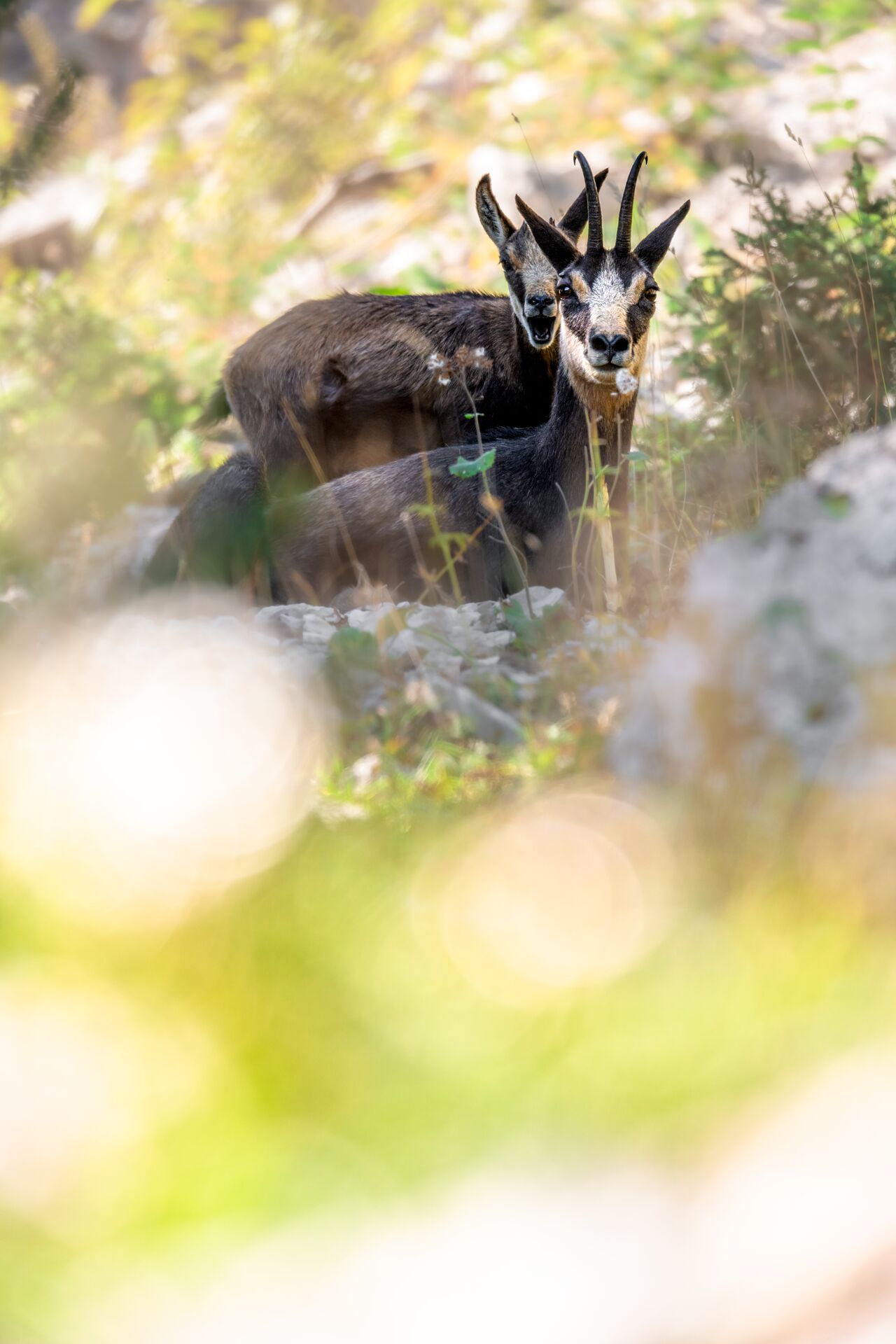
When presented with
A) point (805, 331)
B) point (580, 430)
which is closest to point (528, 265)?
point (805, 331)

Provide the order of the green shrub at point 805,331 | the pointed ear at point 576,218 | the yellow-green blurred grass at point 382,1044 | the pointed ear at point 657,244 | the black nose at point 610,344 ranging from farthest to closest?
1. the pointed ear at point 576,218
2. the green shrub at point 805,331
3. the pointed ear at point 657,244
4. the black nose at point 610,344
5. the yellow-green blurred grass at point 382,1044

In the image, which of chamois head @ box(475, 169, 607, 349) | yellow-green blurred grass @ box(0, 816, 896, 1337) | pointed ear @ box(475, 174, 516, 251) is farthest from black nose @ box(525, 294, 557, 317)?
yellow-green blurred grass @ box(0, 816, 896, 1337)

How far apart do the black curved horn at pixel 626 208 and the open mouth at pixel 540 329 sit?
118 cm

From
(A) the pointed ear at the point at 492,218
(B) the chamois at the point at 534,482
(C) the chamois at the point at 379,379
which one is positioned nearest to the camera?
(B) the chamois at the point at 534,482

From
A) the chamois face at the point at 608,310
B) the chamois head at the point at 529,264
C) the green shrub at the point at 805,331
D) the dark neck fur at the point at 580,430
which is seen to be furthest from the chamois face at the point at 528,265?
the chamois face at the point at 608,310

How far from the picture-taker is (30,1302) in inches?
85.9

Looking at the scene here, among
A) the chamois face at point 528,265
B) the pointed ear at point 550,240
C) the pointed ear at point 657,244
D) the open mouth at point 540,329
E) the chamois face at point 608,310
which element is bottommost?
the chamois face at point 608,310

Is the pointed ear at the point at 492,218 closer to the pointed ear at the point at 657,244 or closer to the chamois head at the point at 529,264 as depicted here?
the chamois head at the point at 529,264

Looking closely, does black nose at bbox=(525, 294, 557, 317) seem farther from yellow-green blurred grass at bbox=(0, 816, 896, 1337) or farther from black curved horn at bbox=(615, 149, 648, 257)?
yellow-green blurred grass at bbox=(0, 816, 896, 1337)

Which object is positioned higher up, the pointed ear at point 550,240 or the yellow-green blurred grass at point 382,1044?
the pointed ear at point 550,240

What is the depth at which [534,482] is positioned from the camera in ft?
19.2

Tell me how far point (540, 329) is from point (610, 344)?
62.7 inches

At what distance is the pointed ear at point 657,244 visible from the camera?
5.66m

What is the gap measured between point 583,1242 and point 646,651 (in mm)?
2085
